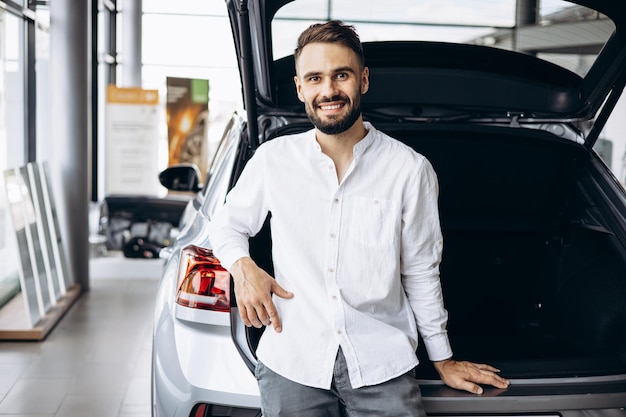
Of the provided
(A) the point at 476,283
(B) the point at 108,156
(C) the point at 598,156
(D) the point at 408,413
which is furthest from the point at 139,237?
(D) the point at 408,413

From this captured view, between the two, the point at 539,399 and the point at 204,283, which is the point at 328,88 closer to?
the point at 204,283

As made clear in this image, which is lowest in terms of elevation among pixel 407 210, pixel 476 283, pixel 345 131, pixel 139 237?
pixel 139 237

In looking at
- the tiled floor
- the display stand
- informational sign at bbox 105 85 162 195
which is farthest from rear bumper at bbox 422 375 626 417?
informational sign at bbox 105 85 162 195

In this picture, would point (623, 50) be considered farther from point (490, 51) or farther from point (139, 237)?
point (139, 237)

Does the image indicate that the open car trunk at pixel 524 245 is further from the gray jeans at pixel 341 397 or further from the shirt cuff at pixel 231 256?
the gray jeans at pixel 341 397

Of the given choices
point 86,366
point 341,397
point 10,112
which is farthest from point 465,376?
point 10,112

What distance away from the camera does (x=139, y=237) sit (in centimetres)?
685

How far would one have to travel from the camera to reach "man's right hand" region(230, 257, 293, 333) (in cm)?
173

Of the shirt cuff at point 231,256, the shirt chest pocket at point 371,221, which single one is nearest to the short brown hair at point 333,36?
the shirt chest pocket at point 371,221

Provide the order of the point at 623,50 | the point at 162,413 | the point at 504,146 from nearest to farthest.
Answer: the point at 162,413, the point at 623,50, the point at 504,146

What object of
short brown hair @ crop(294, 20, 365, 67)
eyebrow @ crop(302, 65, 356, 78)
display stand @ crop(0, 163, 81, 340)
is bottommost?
display stand @ crop(0, 163, 81, 340)

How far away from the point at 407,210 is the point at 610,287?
3.26 ft

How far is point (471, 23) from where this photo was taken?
7.33 ft

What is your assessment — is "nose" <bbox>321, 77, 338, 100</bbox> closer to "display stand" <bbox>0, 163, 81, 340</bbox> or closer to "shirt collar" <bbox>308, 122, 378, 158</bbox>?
"shirt collar" <bbox>308, 122, 378, 158</bbox>
